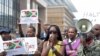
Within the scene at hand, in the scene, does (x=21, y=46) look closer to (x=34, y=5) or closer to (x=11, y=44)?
(x=11, y=44)

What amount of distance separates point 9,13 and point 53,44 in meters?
41.2

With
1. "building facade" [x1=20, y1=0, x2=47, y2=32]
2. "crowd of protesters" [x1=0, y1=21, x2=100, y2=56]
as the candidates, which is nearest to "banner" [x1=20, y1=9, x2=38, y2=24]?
"crowd of protesters" [x1=0, y1=21, x2=100, y2=56]

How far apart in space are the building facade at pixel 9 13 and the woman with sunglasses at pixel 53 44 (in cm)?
3624

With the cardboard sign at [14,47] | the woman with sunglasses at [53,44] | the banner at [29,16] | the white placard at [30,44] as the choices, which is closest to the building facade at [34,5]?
the banner at [29,16]

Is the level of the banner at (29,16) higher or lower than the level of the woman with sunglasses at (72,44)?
higher

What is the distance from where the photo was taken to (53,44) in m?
7.25

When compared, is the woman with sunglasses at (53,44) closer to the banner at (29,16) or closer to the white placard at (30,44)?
the white placard at (30,44)

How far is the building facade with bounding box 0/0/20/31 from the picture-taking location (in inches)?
1772

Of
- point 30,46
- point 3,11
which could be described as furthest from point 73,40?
point 3,11

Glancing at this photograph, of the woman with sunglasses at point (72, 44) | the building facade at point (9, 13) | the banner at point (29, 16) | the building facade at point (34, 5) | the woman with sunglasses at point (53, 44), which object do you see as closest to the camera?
the woman with sunglasses at point (53, 44)

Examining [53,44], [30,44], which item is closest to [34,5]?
[30,44]

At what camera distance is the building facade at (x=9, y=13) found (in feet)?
148

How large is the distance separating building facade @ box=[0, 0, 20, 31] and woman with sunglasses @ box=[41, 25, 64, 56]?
3624cm

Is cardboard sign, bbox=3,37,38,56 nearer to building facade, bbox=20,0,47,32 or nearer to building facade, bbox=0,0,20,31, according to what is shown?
building facade, bbox=0,0,20,31
